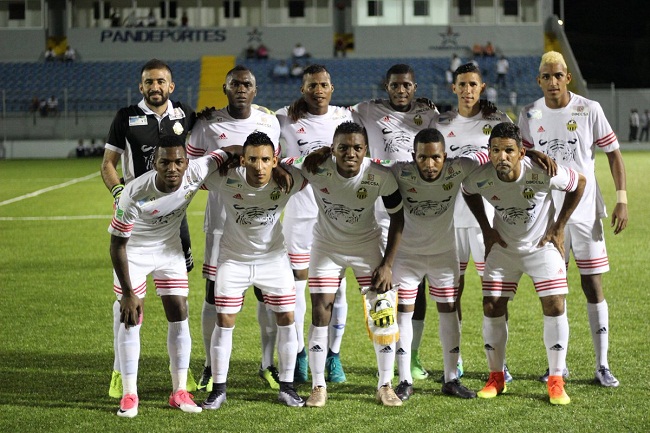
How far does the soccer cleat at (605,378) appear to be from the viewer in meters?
6.01

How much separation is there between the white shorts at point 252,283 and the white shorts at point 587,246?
6.58 ft

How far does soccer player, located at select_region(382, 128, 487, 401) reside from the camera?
5.84 m

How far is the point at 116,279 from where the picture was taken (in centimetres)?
570

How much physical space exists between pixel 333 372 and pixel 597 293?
1.92 meters

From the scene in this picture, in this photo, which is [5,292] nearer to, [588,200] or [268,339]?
[268,339]

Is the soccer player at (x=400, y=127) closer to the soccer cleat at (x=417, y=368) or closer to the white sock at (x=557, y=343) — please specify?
the soccer cleat at (x=417, y=368)

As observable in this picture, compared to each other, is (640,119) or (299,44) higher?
(299,44)

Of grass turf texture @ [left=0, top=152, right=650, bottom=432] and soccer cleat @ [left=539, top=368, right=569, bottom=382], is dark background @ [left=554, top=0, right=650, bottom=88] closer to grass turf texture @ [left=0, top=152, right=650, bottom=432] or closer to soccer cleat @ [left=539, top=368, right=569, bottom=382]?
grass turf texture @ [left=0, top=152, right=650, bottom=432]

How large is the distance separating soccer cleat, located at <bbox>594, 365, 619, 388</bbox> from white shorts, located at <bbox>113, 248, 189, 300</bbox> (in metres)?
2.82

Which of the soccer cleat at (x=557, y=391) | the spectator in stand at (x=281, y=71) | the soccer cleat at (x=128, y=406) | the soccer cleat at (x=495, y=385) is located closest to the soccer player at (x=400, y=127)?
the soccer cleat at (x=495, y=385)

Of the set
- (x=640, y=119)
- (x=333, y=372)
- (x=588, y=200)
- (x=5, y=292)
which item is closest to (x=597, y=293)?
(x=588, y=200)

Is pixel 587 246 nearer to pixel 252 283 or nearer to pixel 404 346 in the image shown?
pixel 404 346

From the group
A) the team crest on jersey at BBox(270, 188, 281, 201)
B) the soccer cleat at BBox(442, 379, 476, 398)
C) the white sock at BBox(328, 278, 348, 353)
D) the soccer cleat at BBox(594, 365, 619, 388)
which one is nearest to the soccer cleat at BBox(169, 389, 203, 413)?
the white sock at BBox(328, 278, 348, 353)

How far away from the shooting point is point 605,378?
605 cm
